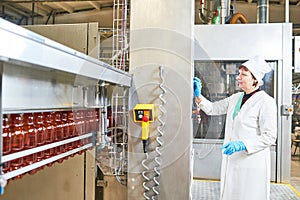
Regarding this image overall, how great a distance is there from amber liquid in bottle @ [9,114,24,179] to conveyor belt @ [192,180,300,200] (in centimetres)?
233

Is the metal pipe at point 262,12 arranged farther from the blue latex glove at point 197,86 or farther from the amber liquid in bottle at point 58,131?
the amber liquid in bottle at point 58,131

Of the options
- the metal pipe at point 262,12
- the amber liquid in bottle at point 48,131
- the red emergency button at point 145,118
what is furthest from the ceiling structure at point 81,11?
the amber liquid in bottle at point 48,131

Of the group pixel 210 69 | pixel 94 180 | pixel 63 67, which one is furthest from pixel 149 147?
pixel 210 69

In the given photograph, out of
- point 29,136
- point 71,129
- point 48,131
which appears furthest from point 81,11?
point 29,136

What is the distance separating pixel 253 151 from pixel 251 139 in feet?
0.26

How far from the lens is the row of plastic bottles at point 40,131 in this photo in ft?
3.01

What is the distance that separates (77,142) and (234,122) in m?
1.24

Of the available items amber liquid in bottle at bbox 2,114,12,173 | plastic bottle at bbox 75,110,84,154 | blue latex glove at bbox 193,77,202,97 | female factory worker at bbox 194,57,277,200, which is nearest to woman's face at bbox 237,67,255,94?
female factory worker at bbox 194,57,277,200

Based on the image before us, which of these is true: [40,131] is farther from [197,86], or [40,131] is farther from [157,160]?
[197,86]

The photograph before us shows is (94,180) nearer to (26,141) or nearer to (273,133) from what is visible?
(26,141)

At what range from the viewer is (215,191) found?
325 centimetres

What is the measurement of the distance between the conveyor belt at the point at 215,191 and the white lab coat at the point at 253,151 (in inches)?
36.3

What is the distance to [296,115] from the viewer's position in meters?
5.98

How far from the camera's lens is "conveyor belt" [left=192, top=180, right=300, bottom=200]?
305cm
